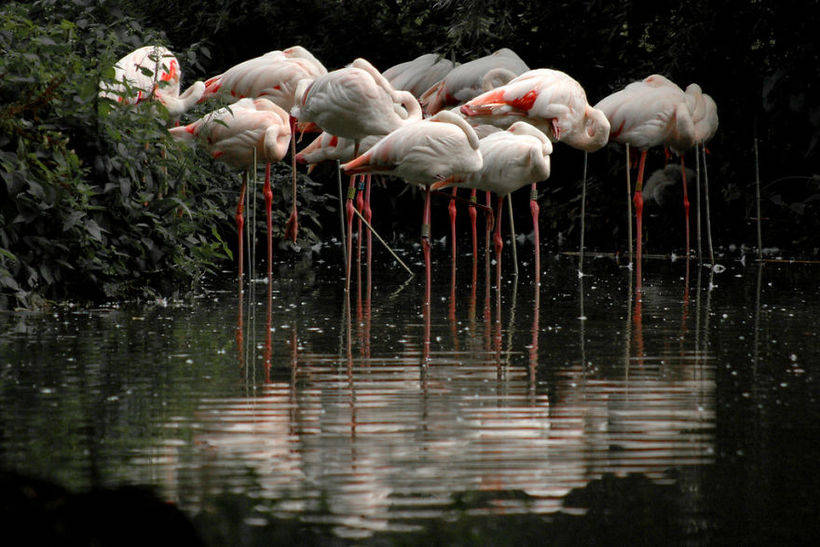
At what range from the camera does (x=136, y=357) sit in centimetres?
503

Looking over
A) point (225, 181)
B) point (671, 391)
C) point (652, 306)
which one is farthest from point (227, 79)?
point (671, 391)

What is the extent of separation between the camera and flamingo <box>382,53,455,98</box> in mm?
11406

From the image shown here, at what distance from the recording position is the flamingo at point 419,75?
449 inches

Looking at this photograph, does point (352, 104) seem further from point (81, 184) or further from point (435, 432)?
point (435, 432)

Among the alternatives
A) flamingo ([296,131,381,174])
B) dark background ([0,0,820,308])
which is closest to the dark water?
dark background ([0,0,820,308])

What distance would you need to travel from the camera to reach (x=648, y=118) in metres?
9.65

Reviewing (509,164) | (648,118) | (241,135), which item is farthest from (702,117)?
(241,135)

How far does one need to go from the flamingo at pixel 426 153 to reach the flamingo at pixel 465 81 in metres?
2.02

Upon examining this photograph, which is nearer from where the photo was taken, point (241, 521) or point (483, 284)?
point (241, 521)

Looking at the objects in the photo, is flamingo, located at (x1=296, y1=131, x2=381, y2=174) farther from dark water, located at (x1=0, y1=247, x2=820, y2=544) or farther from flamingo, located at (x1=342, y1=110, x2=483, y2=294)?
dark water, located at (x1=0, y1=247, x2=820, y2=544)

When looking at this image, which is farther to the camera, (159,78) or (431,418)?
(159,78)

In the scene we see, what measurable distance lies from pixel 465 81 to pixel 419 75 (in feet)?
3.95

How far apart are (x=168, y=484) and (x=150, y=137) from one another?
15.9 feet

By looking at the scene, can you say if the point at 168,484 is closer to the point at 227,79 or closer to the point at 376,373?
the point at 376,373
